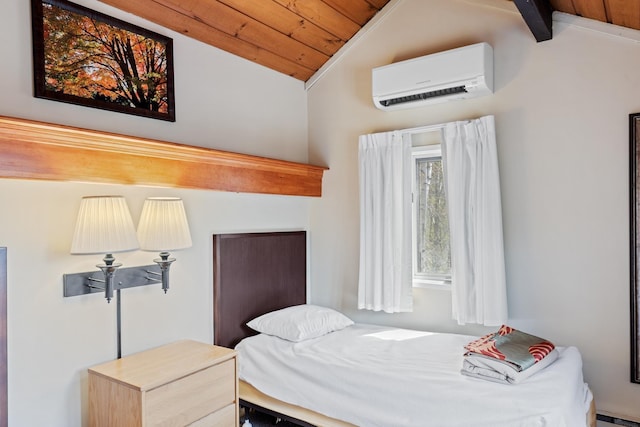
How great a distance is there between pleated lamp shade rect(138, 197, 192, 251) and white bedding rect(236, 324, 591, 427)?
85 centimetres

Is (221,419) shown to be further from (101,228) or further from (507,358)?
(507,358)

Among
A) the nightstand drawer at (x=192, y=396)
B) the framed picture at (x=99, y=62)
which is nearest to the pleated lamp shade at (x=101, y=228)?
the framed picture at (x=99, y=62)

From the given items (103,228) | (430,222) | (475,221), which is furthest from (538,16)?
(103,228)

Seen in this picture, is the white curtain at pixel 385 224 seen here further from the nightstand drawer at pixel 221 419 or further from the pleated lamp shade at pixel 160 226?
the pleated lamp shade at pixel 160 226

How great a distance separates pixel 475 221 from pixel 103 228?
203 centimetres

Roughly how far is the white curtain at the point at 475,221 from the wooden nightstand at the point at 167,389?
1.44 metres

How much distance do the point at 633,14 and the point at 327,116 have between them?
6.44ft

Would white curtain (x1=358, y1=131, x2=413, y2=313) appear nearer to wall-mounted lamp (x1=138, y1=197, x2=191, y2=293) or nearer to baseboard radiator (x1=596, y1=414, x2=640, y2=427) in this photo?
baseboard radiator (x1=596, y1=414, x2=640, y2=427)

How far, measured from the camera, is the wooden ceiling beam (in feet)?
7.13

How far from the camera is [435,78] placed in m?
2.70

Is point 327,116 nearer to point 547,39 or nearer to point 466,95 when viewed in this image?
point 466,95

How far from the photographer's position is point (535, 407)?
67.6 inches

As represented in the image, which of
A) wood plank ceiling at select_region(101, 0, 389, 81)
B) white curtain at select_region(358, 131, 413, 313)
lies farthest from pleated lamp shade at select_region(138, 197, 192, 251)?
white curtain at select_region(358, 131, 413, 313)

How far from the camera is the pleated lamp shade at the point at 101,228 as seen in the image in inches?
74.5
